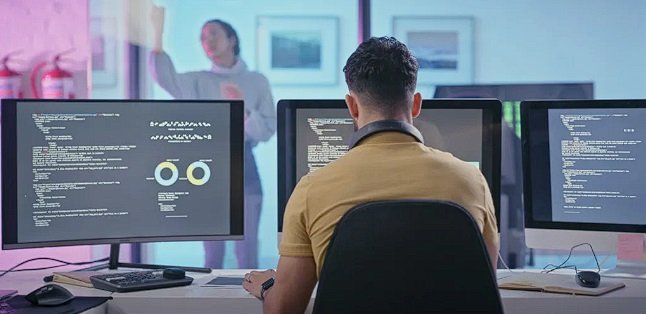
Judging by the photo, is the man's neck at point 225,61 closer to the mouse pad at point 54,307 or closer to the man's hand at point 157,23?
the man's hand at point 157,23

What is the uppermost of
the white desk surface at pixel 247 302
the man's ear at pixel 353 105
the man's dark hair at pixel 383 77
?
the man's dark hair at pixel 383 77

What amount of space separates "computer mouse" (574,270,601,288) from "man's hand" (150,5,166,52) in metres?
2.97

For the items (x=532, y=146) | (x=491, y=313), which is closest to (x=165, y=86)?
(x=532, y=146)

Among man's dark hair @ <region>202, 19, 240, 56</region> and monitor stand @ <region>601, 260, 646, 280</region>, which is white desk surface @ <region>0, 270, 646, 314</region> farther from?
man's dark hair @ <region>202, 19, 240, 56</region>

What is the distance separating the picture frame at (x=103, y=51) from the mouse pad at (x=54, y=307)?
2.55 meters

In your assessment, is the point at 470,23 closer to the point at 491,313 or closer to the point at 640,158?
the point at 640,158

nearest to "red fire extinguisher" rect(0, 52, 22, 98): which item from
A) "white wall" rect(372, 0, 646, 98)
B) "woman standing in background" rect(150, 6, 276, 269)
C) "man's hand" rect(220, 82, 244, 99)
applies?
"woman standing in background" rect(150, 6, 276, 269)

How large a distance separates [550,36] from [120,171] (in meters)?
2.98

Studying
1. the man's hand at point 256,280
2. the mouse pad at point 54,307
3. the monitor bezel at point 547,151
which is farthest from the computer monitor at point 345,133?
the mouse pad at point 54,307

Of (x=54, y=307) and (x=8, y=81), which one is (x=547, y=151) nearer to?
(x=54, y=307)

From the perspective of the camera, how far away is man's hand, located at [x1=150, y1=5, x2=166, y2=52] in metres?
4.75

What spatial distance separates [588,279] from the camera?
2326 millimetres

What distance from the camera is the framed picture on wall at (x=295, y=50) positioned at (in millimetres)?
4762

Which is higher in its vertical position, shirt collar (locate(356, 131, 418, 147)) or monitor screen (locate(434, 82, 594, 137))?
monitor screen (locate(434, 82, 594, 137))
